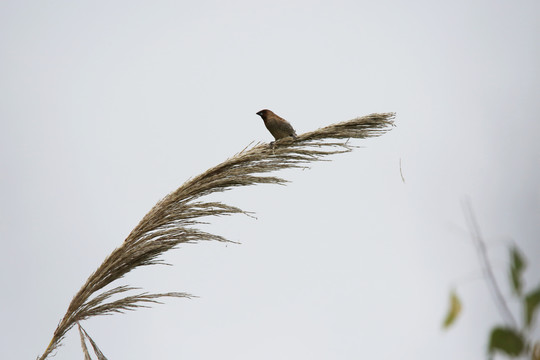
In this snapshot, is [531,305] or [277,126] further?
[277,126]

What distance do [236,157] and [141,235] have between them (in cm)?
57

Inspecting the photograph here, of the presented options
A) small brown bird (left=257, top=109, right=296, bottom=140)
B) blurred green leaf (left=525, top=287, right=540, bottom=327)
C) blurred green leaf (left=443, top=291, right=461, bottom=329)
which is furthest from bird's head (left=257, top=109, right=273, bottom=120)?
blurred green leaf (left=525, top=287, right=540, bottom=327)

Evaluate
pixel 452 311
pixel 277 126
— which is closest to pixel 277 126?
pixel 277 126

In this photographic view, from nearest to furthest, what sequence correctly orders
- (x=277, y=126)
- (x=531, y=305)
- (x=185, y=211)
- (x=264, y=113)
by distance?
1. (x=531, y=305)
2. (x=185, y=211)
3. (x=277, y=126)
4. (x=264, y=113)

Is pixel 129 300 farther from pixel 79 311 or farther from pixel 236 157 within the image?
pixel 236 157

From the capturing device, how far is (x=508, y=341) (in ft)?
1.39

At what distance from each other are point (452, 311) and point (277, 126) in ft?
11.3

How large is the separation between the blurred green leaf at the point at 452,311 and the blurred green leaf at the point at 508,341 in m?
0.05

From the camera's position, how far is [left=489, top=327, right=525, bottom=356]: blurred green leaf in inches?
16.5

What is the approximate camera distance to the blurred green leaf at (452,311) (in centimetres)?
48

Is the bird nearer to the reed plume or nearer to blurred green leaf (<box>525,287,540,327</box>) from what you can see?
the reed plume

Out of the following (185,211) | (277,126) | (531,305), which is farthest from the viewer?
(277,126)

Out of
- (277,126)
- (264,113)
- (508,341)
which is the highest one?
(264,113)

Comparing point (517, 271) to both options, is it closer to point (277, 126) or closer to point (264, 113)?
point (277, 126)
